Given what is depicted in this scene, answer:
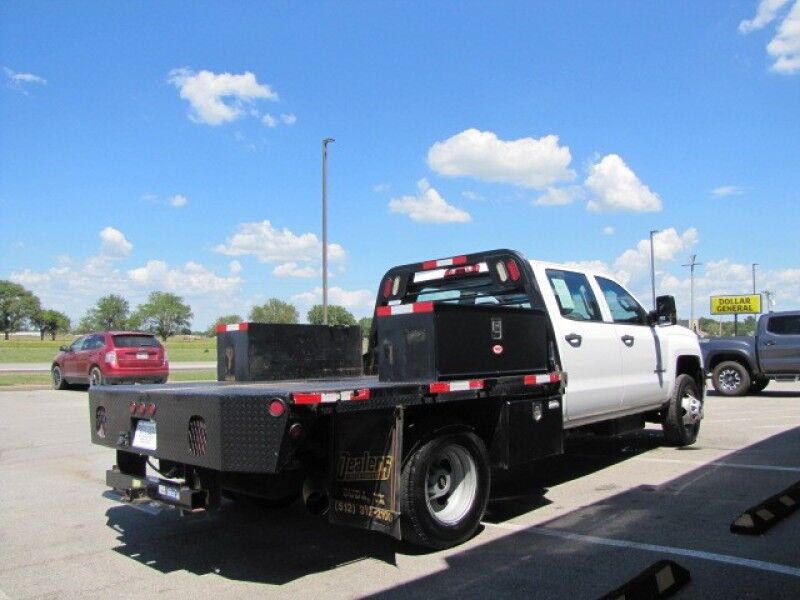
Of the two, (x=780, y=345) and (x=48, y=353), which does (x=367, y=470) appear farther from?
(x=48, y=353)

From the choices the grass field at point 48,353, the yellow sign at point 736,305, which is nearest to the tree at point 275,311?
the grass field at point 48,353

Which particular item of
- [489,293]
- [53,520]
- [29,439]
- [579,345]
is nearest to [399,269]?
[489,293]

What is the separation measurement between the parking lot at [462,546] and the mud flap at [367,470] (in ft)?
1.27

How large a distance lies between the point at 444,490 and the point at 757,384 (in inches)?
567

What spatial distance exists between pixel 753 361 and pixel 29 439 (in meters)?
14.5

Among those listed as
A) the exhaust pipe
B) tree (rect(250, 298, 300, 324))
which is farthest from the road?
tree (rect(250, 298, 300, 324))

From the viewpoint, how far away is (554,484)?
6.88 meters

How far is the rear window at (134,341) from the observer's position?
56.5ft

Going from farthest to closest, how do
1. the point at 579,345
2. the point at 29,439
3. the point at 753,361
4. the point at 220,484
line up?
the point at 753,361 → the point at 29,439 → the point at 579,345 → the point at 220,484

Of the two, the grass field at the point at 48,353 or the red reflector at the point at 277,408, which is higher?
the red reflector at the point at 277,408

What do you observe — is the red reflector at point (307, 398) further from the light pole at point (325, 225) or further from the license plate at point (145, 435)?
the light pole at point (325, 225)

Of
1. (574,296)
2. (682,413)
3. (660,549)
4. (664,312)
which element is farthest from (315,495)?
(682,413)

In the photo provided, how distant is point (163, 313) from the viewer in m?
152

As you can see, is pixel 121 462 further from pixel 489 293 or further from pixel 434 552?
pixel 489 293
